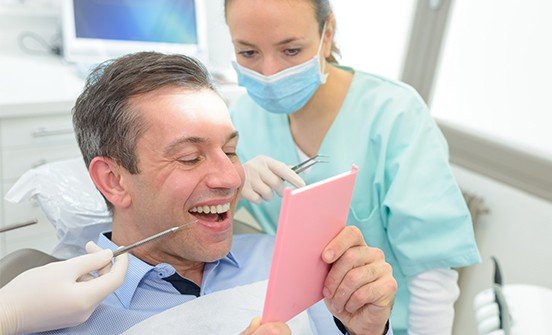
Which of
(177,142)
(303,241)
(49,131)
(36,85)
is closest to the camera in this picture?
(303,241)

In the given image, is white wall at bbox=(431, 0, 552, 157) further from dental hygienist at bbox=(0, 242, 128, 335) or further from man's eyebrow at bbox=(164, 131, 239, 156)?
dental hygienist at bbox=(0, 242, 128, 335)

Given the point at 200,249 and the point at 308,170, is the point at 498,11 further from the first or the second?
the point at 200,249

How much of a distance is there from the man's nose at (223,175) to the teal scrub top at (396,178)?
44 centimetres

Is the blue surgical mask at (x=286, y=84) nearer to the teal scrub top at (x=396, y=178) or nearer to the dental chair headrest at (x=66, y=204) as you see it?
the teal scrub top at (x=396, y=178)

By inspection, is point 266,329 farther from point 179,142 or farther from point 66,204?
point 66,204

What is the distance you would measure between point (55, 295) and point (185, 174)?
0.32m

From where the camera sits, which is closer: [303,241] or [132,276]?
[303,241]

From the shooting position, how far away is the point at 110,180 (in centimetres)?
111

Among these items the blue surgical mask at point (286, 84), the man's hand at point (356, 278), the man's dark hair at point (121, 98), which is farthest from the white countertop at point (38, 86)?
the man's hand at point (356, 278)

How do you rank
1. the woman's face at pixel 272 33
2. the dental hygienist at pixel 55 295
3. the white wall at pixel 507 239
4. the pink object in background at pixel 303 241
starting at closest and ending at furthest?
the pink object in background at pixel 303 241 → the dental hygienist at pixel 55 295 → the woman's face at pixel 272 33 → the white wall at pixel 507 239

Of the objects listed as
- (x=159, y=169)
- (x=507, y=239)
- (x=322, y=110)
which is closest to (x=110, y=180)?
(x=159, y=169)

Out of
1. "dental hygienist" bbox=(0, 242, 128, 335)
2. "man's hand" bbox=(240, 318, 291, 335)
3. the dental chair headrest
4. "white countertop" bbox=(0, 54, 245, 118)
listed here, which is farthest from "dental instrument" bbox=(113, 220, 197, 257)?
"white countertop" bbox=(0, 54, 245, 118)

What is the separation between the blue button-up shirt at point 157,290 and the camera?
39.3 inches

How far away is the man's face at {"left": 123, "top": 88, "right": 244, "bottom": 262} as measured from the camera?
1.03m
